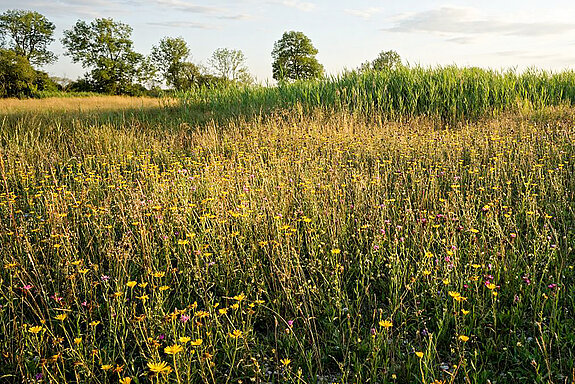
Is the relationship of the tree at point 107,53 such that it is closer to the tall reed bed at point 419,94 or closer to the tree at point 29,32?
the tree at point 29,32

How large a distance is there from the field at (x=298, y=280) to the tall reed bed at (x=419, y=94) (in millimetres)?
4373

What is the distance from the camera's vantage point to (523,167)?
5.91 metres

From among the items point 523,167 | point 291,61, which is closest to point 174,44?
point 291,61

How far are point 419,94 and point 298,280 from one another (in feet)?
31.4

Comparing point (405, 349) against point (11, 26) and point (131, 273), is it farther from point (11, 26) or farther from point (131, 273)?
point (11, 26)

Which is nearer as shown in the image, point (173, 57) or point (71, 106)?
point (71, 106)

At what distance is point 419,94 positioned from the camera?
11.5 meters

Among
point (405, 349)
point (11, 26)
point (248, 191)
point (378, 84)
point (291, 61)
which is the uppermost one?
point (11, 26)

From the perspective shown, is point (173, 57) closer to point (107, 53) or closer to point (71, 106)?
point (107, 53)

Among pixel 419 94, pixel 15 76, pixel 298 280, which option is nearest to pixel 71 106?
pixel 419 94

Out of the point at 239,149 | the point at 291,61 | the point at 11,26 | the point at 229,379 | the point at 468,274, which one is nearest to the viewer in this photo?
the point at 229,379

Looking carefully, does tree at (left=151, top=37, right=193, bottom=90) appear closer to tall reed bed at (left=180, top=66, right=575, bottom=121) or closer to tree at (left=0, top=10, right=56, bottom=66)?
tree at (left=0, top=10, right=56, bottom=66)

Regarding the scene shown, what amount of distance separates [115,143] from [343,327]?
23.0ft

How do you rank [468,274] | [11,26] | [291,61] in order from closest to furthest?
[468,274] < [11,26] < [291,61]
